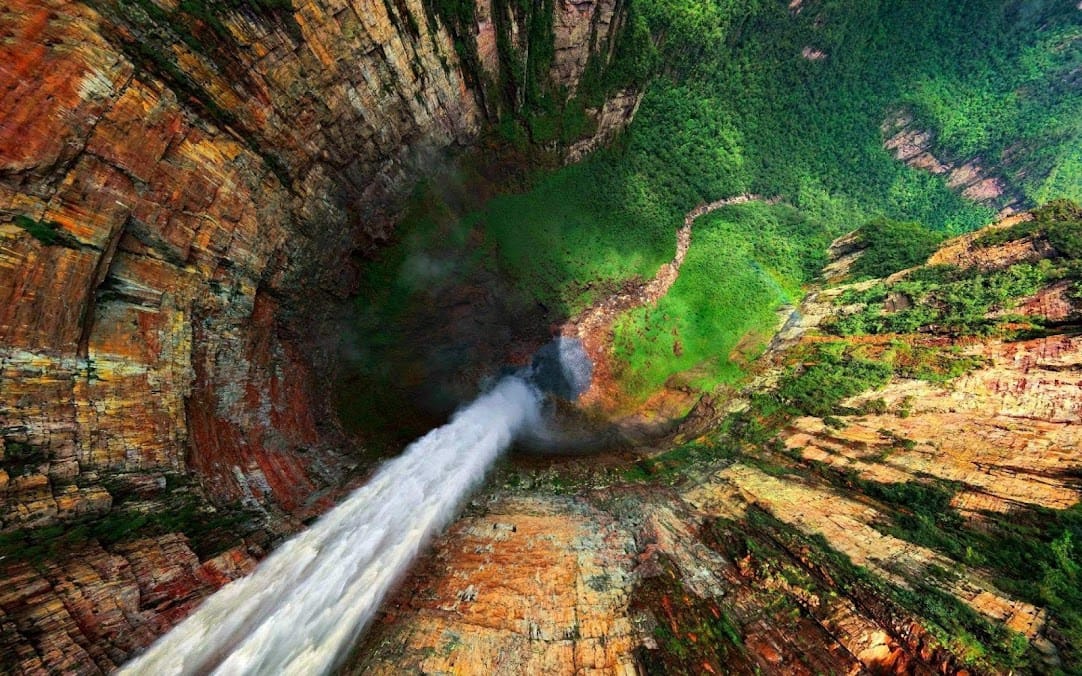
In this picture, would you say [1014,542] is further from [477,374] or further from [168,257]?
[168,257]

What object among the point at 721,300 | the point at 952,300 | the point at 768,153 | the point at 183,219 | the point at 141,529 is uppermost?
the point at 183,219

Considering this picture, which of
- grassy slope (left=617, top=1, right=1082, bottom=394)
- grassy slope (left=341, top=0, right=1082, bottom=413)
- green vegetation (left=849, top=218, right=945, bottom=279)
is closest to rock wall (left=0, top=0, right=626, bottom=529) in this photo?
grassy slope (left=341, top=0, right=1082, bottom=413)

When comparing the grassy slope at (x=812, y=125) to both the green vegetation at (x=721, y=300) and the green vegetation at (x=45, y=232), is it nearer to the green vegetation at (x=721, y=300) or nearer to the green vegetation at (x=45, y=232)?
the green vegetation at (x=721, y=300)

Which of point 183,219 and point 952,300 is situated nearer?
point 183,219

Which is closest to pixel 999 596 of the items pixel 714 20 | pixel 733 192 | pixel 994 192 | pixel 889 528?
pixel 889 528

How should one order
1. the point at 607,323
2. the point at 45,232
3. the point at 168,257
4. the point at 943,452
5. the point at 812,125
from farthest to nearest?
the point at 812,125
the point at 607,323
the point at 943,452
the point at 168,257
the point at 45,232

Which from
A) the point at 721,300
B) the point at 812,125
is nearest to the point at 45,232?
the point at 721,300

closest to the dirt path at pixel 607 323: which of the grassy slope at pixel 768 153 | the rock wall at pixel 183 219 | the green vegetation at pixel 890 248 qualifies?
the grassy slope at pixel 768 153

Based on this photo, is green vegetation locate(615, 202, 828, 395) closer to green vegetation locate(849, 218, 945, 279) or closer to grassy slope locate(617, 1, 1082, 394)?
grassy slope locate(617, 1, 1082, 394)
